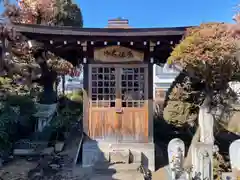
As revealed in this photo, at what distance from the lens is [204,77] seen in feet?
16.8

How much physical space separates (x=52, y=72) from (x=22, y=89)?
1.77 metres

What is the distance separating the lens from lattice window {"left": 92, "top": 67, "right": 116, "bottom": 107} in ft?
21.0

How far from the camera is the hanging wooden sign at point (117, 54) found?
6246 mm

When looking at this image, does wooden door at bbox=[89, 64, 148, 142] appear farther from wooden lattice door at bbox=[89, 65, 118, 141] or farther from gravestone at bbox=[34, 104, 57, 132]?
gravestone at bbox=[34, 104, 57, 132]

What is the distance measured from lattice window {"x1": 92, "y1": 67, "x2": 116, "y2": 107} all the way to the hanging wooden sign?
0.29 metres

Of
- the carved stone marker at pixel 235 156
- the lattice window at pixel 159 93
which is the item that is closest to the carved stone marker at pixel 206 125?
the carved stone marker at pixel 235 156

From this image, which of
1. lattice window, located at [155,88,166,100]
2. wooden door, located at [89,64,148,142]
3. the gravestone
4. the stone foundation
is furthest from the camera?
lattice window, located at [155,88,166,100]

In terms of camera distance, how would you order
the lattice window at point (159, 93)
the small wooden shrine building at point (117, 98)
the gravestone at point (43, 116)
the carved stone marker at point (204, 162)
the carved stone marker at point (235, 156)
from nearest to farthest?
1. the carved stone marker at point (204, 162)
2. the carved stone marker at point (235, 156)
3. the small wooden shrine building at point (117, 98)
4. the gravestone at point (43, 116)
5. the lattice window at point (159, 93)

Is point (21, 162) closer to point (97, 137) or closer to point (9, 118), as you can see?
point (9, 118)

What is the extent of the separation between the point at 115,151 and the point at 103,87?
162cm

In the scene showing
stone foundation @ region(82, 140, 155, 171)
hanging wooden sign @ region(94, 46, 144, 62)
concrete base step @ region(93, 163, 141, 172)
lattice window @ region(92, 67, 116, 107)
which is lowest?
concrete base step @ region(93, 163, 141, 172)

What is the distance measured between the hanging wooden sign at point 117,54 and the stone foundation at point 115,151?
2.15 metres

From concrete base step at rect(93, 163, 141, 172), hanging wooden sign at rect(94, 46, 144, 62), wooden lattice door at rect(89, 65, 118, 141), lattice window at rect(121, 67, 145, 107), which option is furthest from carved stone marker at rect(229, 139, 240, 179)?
hanging wooden sign at rect(94, 46, 144, 62)

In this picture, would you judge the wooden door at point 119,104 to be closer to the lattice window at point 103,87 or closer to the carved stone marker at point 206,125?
the lattice window at point 103,87
